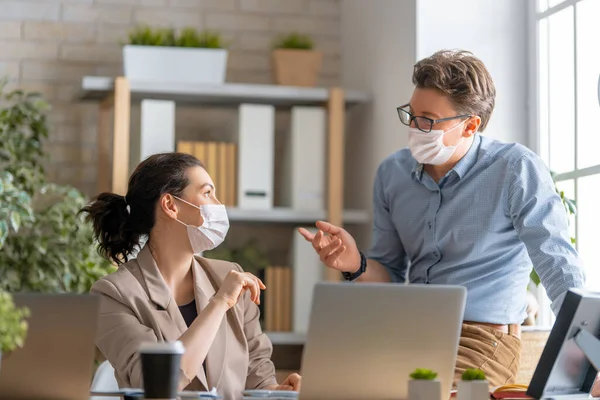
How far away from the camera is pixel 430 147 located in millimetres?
2625

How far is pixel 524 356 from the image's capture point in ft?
9.40

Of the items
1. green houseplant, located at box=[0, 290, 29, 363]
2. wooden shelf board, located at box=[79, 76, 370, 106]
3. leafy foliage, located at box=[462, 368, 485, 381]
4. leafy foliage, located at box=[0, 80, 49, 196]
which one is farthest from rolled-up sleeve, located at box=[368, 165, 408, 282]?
green houseplant, located at box=[0, 290, 29, 363]

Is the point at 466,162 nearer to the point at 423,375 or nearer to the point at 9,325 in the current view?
the point at 423,375

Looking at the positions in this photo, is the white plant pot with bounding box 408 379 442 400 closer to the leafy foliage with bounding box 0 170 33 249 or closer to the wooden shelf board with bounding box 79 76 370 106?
the leafy foliage with bounding box 0 170 33 249

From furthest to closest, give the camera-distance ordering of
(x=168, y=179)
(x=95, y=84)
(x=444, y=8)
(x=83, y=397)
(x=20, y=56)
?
(x=20, y=56)
(x=95, y=84)
(x=444, y=8)
(x=168, y=179)
(x=83, y=397)

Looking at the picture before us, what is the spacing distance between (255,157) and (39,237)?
2.91ft

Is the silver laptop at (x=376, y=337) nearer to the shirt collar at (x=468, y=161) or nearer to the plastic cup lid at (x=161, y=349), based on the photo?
the plastic cup lid at (x=161, y=349)

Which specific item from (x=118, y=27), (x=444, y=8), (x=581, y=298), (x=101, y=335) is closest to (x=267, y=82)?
(x=118, y=27)

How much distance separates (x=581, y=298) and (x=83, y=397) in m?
0.95

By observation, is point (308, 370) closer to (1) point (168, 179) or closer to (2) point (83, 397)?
(2) point (83, 397)

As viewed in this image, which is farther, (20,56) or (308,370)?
(20,56)

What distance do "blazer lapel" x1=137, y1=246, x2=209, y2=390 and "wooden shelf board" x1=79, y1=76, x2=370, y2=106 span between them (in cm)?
135

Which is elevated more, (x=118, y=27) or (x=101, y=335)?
(x=118, y=27)

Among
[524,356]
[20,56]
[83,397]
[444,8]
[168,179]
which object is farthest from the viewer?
[20,56]
